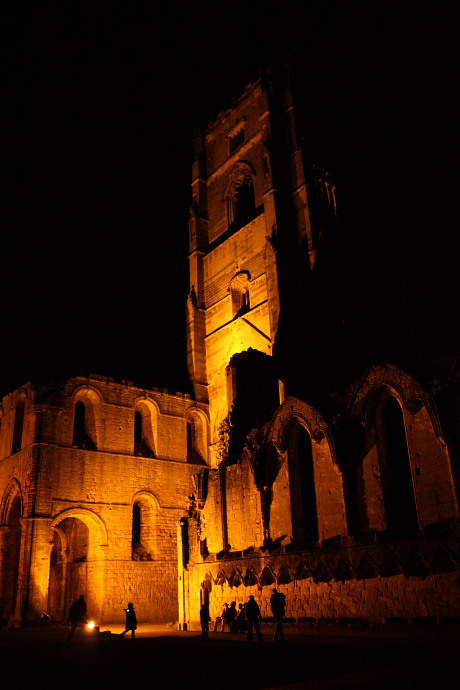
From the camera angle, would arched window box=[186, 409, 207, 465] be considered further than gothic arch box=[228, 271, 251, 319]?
No

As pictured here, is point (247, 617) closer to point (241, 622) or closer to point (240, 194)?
point (241, 622)

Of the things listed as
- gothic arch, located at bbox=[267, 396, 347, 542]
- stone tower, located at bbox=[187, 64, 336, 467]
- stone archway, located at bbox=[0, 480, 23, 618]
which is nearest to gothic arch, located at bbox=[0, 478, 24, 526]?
stone archway, located at bbox=[0, 480, 23, 618]

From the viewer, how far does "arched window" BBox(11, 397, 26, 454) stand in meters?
25.8

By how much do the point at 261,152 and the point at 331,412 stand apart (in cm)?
2171

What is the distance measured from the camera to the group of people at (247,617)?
12641 millimetres

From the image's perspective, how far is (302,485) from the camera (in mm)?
16312

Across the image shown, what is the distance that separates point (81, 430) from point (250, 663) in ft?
59.0

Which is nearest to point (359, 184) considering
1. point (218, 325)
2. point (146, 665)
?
point (218, 325)

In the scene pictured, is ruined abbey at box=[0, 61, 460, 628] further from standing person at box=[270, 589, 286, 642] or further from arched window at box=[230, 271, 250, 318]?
standing person at box=[270, 589, 286, 642]

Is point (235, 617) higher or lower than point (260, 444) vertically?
lower

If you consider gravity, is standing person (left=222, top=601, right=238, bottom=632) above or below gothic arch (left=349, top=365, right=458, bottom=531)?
below

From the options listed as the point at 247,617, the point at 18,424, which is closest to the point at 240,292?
the point at 18,424

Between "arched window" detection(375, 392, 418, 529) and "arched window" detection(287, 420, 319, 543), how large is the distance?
249 centimetres

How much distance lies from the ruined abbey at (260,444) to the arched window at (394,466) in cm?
4
